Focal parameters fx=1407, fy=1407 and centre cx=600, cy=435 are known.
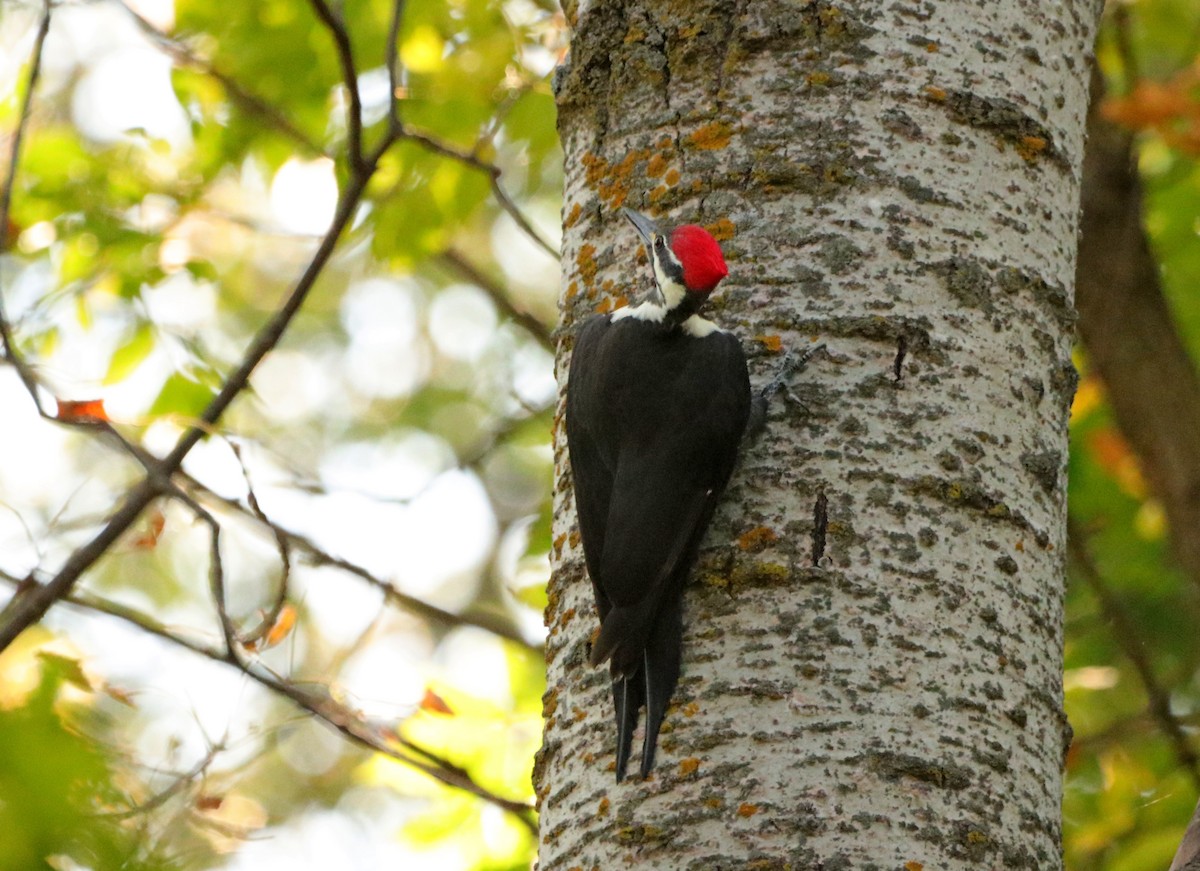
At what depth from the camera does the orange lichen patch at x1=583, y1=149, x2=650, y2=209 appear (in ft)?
7.53

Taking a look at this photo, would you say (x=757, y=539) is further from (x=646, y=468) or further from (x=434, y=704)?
(x=434, y=704)

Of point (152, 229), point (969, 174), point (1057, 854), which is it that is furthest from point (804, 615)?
point (152, 229)

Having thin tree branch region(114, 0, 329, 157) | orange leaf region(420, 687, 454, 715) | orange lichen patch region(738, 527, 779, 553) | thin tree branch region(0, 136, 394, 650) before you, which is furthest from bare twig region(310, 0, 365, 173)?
orange lichen patch region(738, 527, 779, 553)

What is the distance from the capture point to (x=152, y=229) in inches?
158

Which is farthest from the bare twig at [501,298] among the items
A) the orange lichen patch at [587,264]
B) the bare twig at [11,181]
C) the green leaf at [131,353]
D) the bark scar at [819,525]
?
the bark scar at [819,525]

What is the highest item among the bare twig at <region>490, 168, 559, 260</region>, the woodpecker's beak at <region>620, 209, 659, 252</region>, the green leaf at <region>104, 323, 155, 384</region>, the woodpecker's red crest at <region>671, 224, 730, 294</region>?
the bare twig at <region>490, 168, 559, 260</region>

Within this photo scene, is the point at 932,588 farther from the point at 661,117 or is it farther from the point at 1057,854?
the point at 661,117

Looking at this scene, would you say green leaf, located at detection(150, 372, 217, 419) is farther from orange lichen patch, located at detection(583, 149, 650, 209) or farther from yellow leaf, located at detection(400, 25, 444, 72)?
orange lichen patch, located at detection(583, 149, 650, 209)

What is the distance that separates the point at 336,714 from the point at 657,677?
1.32 metres

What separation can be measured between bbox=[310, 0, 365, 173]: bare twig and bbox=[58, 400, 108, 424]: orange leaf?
740 millimetres

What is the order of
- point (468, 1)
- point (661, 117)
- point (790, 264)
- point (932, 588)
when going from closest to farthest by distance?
point (932, 588) < point (790, 264) < point (661, 117) < point (468, 1)

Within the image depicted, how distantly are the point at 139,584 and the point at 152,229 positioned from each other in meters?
7.02

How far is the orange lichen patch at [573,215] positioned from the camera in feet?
7.79

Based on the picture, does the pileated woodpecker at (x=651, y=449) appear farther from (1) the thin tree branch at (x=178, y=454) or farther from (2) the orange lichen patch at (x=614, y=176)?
(1) the thin tree branch at (x=178, y=454)
